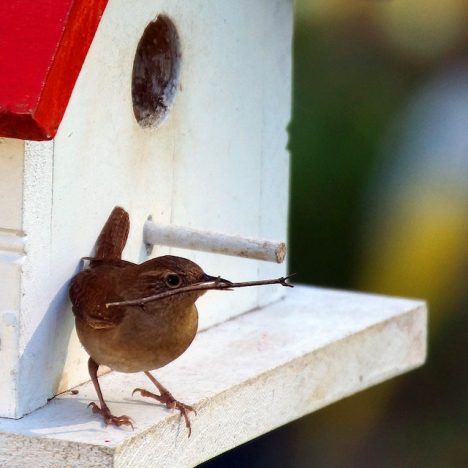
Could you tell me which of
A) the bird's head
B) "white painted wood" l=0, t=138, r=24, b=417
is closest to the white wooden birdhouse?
"white painted wood" l=0, t=138, r=24, b=417

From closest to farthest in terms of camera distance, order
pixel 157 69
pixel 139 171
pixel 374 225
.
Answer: pixel 139 171 → pixel 157 69 → pixel 374 225

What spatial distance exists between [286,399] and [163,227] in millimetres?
474

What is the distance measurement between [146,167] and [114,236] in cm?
24

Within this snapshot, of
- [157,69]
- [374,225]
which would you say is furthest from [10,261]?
[374,225]

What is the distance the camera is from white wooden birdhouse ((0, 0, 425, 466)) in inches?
105

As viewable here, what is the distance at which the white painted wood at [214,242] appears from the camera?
3047 mm

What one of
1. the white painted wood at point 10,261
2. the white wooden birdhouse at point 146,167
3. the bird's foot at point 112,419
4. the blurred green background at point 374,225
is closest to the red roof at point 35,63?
the white wooden birdhouse at point 146,167

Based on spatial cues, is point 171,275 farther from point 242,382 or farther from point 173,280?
point 242,382

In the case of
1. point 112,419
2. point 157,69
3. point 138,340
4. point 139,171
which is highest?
point 157,69

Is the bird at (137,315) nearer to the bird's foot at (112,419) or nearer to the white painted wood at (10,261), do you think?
the bird's foot at (112,419)

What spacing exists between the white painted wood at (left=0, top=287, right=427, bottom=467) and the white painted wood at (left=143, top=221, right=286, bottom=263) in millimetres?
279

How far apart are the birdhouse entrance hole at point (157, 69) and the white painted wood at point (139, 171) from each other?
0.9 inches

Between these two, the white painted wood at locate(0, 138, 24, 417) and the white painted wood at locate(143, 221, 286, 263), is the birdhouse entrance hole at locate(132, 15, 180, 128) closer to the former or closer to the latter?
the white painted wood at locate(143, 221, 286, 263)

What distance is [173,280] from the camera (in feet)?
9.71
